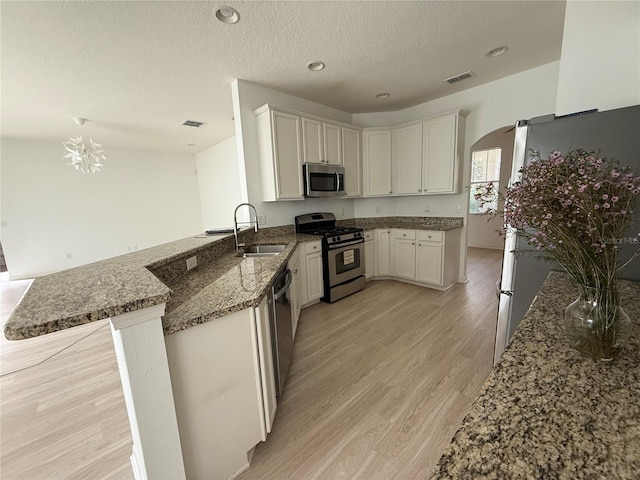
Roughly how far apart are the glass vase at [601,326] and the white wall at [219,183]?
18.3ft

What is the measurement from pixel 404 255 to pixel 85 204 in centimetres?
686

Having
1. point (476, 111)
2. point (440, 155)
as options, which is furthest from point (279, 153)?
point (476, 111)

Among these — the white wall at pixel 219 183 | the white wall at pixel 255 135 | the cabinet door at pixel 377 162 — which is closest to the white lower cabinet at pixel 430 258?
the cabinet door at pixel 377 162

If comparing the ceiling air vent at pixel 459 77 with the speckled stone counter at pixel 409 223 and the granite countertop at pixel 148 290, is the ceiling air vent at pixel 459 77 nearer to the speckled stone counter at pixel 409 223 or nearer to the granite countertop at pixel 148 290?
the speckled stone counter at pixel 409 223

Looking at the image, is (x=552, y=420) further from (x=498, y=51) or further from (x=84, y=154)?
(x=84, y=154)

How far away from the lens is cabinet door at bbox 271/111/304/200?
120 inches

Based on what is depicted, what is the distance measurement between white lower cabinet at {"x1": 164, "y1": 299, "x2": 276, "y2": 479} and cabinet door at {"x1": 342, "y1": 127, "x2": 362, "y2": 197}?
290cm

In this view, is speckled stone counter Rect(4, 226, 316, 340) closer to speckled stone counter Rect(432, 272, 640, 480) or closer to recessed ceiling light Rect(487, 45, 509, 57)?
speckled stone counter Rect(432, 272, 640, 480)

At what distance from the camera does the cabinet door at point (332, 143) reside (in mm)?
3512

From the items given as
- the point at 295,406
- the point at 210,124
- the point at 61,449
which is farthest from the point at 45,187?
the point at 295,406

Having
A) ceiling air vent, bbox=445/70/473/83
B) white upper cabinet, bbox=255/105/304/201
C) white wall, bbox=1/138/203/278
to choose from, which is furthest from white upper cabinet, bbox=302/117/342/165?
white wall, bbox=1/138/203/278

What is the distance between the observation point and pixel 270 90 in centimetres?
320

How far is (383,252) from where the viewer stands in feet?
13.4

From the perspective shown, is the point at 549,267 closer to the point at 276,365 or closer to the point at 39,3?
the point at 276,365
